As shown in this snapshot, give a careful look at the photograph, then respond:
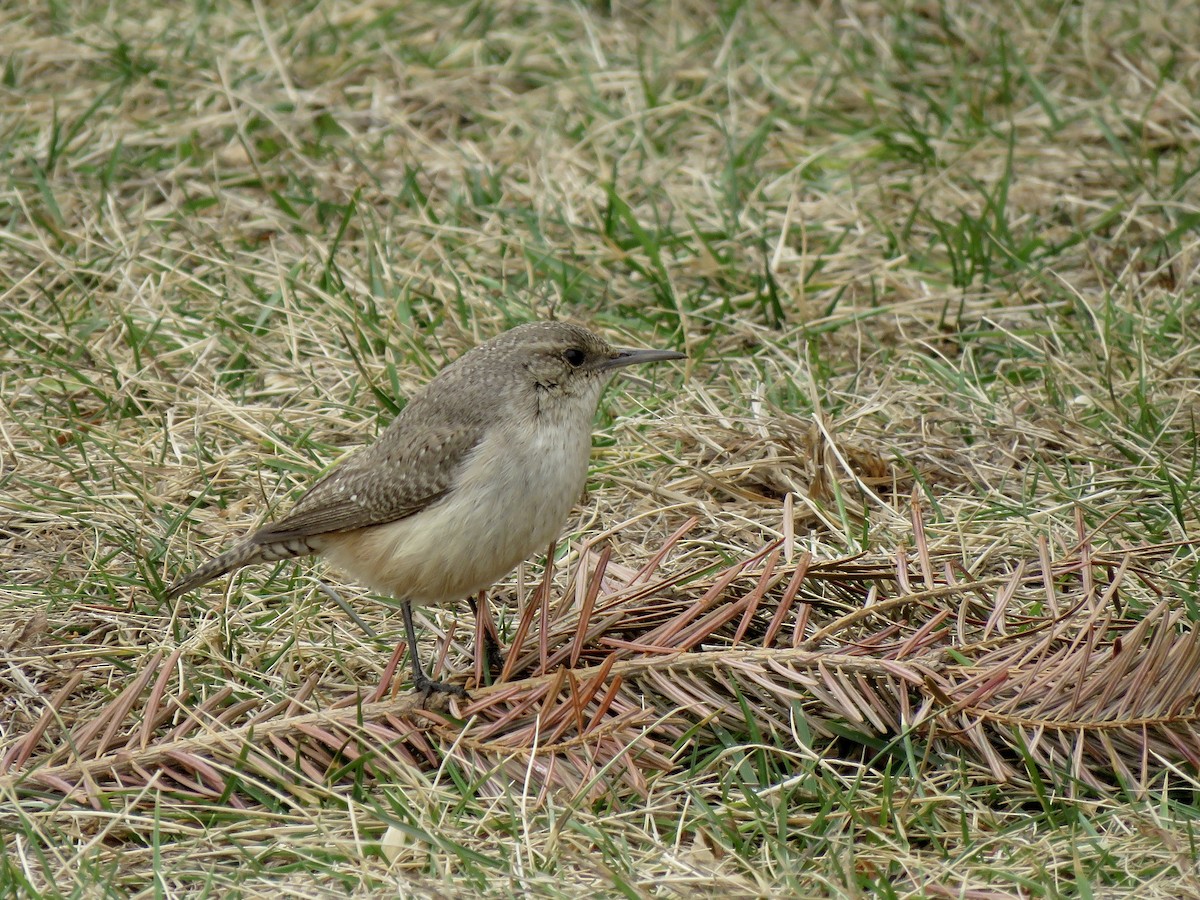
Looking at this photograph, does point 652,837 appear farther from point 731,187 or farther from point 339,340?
point 731,187

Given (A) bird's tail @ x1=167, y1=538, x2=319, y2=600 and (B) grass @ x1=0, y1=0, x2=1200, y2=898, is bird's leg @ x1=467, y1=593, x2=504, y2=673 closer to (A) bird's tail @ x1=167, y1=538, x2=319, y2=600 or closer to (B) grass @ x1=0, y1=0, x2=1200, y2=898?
(B) grass @ x1=0, y1=0, x2=1200, y2=898

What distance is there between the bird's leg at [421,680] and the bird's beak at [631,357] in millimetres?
980

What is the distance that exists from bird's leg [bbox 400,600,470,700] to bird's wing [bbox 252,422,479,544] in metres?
0.30

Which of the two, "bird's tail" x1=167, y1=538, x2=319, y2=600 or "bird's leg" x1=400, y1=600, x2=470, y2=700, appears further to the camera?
"bird's tail" x1=167, y1=538, x2=319, y2=600

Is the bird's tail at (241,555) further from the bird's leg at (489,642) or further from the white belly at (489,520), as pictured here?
the bird's leg at (489,642)

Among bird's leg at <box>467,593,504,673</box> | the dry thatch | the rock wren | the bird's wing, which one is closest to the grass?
the dry thatch

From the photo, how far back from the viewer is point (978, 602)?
433 cm

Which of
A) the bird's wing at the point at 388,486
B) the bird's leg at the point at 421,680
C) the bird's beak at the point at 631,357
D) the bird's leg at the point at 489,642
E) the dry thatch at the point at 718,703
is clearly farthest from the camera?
the bird's beak at the point at 631,357

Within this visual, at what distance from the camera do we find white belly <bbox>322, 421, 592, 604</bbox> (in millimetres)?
4234

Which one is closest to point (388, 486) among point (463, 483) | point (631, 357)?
point (463, 483)

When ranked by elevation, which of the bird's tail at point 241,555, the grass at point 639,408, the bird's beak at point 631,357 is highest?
the bird's beak at point 631,357

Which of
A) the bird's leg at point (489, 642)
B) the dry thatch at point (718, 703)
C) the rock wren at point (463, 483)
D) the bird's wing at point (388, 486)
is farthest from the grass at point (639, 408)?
the bird's wing at point (388, 486)

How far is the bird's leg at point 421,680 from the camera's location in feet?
13.1

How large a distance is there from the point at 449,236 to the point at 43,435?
2.24 m
